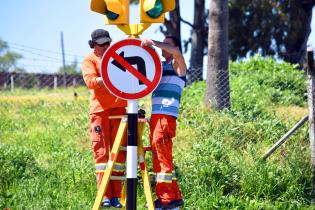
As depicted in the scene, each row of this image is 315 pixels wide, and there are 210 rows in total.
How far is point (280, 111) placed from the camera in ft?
43.9

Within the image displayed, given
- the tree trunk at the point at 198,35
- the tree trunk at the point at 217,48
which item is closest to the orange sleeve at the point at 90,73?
the tree trunk at the point at 217,48

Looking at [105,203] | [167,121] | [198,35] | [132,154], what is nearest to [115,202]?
[105,203]

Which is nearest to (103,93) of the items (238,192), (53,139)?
(238,192)

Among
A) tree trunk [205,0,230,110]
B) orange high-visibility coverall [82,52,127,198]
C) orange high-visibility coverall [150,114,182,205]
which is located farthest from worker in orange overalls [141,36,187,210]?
tree trunk [205,0,230,110]

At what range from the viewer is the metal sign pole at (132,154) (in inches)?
248

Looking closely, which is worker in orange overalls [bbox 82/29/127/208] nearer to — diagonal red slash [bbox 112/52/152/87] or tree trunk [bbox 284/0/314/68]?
diagonal red slash [bbox 112/52/152/87]

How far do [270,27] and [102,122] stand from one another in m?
27.5

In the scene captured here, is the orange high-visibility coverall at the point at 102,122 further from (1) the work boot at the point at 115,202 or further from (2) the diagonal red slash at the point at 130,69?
(2) the diagonal red slash at the point at 130,69

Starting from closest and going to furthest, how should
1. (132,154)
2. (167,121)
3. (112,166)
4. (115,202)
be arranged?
(132,154)
(112,166)
(167,121)
(115,202)

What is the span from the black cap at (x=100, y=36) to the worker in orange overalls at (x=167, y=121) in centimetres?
69

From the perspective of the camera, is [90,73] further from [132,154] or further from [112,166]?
[132,154]

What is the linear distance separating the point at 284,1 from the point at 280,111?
15.3 meters

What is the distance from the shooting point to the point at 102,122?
23.8 feet

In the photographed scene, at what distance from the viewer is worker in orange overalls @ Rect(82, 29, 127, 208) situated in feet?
23.3
